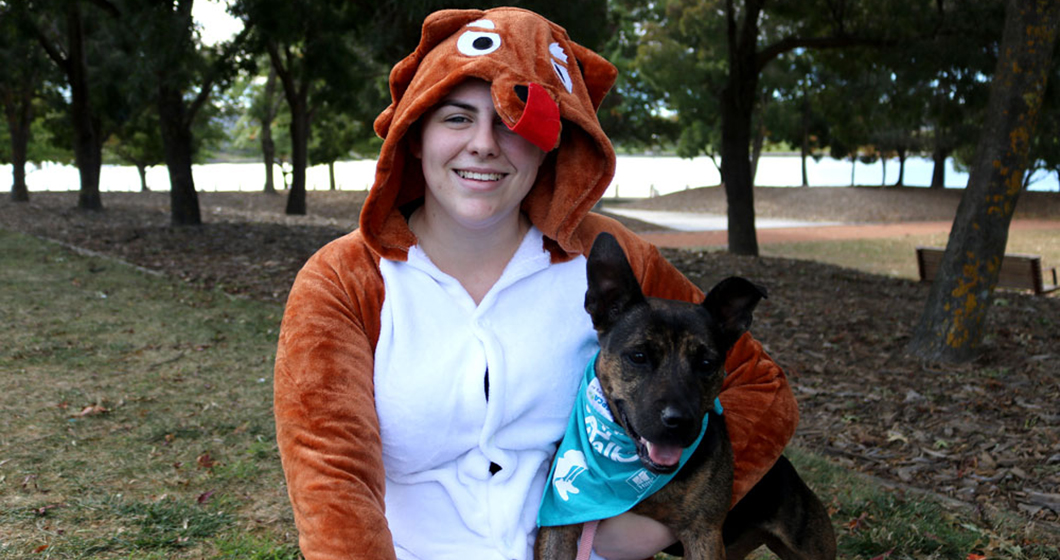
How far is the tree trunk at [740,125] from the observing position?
1457 cm

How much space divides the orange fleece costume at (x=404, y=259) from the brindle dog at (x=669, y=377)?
0.64 ft

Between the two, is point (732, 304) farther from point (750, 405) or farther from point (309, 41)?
point (309, 41)

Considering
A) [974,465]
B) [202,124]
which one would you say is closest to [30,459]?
[974,465]

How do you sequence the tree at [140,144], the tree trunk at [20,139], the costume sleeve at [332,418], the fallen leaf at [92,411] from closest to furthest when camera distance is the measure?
the costume sleeve at [332,418], the fallen leaf at [92,411], the tree trunk at [20,139], the tree at [140,144]

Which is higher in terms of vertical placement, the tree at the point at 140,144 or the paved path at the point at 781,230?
the tree at the point at 140,144

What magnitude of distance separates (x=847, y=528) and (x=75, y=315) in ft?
26.9

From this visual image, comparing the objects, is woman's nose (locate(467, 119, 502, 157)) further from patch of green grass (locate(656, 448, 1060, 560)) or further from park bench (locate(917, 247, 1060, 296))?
park bench (locate(917, 247, 1060, 296))

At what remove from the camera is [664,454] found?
2379 millimetres

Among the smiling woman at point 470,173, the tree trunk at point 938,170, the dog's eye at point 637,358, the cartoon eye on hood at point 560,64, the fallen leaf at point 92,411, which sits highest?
the tree trunk at point 938,170

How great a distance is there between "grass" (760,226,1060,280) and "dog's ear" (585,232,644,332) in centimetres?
1538

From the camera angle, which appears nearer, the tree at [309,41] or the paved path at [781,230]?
the tree at [309,41]

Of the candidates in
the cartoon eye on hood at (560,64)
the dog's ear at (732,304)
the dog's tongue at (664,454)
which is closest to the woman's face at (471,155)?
the cartoon eye on hood at (560,64)

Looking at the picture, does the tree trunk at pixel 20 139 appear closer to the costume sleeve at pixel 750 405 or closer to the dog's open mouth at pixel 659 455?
the costume sleeve at pixel 750 405

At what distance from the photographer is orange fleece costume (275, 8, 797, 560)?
227 centimetres
